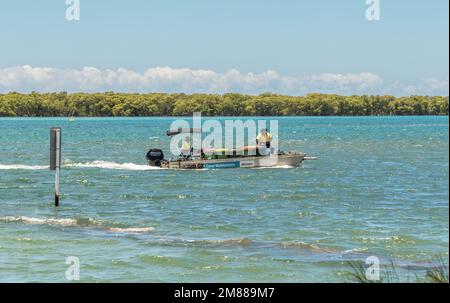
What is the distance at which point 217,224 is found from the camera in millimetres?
24047

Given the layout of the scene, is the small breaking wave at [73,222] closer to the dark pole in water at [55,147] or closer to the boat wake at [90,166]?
the dark pole in water at [55,147]

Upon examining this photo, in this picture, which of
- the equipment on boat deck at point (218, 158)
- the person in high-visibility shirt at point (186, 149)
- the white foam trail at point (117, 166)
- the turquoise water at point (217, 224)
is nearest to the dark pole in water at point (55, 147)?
the turquoise water at point (217, 224)

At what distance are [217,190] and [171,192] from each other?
2.18 metres

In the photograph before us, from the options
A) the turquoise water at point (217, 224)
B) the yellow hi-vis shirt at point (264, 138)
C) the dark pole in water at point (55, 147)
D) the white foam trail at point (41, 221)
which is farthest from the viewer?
the yellow hi-vis shirt at point (264, 138)

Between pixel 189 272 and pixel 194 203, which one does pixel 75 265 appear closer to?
pixel 189 272

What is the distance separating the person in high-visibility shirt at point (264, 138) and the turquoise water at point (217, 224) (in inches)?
66.4

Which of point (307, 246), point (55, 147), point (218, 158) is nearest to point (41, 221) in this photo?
point (55, 147)

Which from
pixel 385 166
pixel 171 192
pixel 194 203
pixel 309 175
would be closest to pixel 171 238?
pixel 194 203

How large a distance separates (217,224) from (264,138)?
2032 cm

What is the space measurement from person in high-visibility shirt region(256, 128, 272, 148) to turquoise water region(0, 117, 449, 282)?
1.69 m

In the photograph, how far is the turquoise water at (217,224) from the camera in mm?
16984

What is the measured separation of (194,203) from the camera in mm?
30750

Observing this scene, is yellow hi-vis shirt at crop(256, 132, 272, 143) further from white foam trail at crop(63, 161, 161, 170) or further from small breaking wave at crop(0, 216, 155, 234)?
small breaking wave at crop(0, 216, 155, 234)
